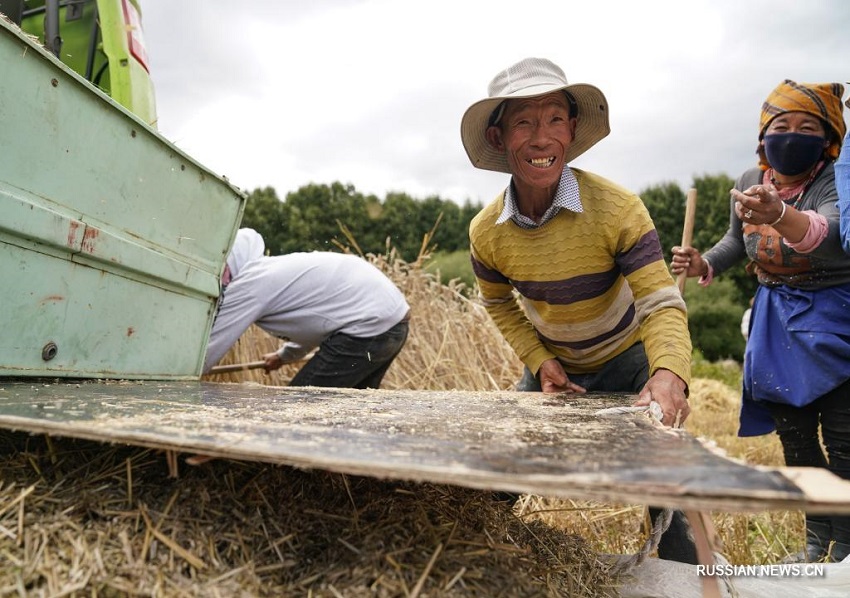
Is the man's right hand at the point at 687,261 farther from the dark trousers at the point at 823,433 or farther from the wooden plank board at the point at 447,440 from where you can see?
the wooden plank board at the point at 447,440

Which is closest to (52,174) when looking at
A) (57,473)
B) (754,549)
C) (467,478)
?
(57,473)

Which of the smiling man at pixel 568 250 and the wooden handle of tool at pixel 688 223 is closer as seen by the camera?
the smiling man at pixel 568 250

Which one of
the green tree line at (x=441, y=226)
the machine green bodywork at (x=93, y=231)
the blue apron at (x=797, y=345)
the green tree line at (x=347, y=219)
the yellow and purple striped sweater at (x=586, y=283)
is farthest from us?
the green tree line at (x=347, y=219)

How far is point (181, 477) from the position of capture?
1.44 meters

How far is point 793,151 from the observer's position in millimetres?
2633

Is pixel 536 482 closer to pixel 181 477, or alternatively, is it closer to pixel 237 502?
pixel 237 502

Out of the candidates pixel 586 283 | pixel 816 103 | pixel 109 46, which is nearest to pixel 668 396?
pixel 586 283

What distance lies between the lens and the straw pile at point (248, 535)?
1122 millimetres

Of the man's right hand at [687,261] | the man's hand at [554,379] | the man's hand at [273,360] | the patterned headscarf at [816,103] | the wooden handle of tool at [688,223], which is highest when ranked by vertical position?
the patterned headscarf at [816,103]

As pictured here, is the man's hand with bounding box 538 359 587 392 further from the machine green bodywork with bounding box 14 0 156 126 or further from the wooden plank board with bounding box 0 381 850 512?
the machine green bodywork with bounding box 14 0 156 126

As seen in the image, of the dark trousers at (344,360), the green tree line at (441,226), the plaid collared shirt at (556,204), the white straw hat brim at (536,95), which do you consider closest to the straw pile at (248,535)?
the plaid collared shirt at (556,204)

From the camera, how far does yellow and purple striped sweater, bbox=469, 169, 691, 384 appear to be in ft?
7.46

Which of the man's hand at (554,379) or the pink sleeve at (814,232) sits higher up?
the pink sleeve at (814,232)

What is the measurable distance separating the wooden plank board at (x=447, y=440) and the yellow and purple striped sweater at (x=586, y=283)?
1.47 ft
